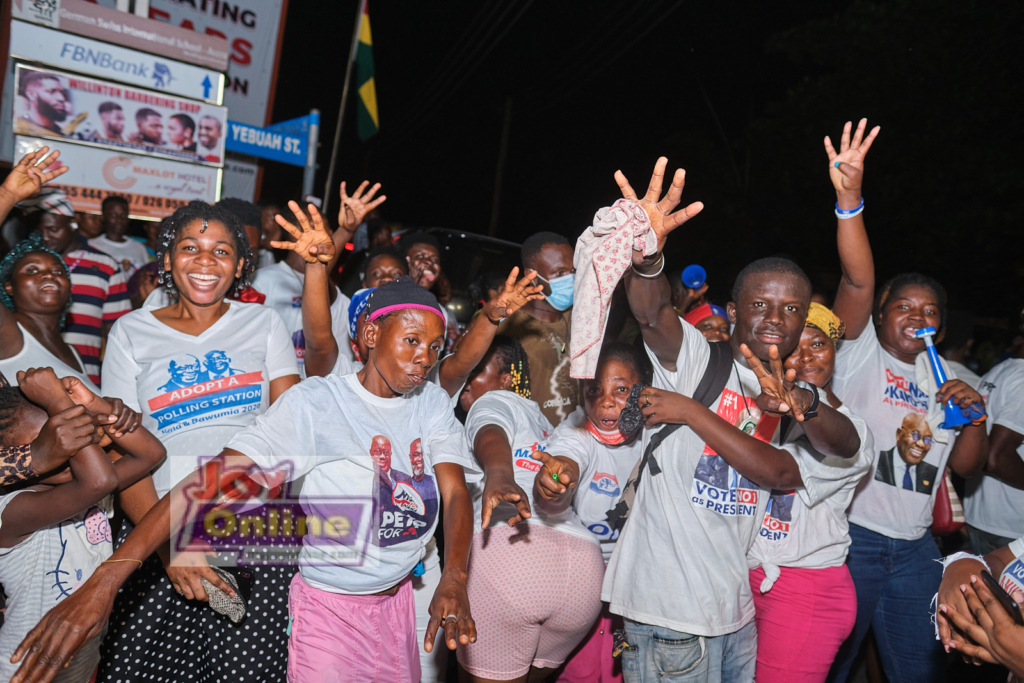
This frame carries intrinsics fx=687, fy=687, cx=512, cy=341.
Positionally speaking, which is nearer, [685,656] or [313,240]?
[685,656]

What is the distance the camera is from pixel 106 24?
7.21 metres

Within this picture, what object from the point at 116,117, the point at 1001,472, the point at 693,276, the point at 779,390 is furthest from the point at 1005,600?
the point at 116,117

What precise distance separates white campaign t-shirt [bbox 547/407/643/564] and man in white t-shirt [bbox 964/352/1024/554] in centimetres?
221

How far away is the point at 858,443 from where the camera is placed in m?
2.73

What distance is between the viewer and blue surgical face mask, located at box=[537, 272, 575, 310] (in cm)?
Answer: 372

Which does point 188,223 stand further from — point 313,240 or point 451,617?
point 451,617

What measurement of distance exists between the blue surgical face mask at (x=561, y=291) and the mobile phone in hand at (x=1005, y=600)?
225cm

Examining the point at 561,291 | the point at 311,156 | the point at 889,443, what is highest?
the point at 311,156

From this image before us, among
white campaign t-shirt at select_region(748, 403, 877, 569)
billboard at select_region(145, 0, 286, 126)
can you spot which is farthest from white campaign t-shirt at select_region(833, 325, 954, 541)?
billboard at select_region(145, 0, 286, 126)

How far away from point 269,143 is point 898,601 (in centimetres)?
864

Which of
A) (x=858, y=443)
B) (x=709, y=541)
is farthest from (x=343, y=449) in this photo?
(x=858, y=443)

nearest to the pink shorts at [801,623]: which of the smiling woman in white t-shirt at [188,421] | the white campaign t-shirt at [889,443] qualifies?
the white campaign t-shirt at [889,443]

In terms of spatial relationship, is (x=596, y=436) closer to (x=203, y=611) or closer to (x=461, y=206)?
(x=203, y=611)

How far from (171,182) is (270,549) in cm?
638
